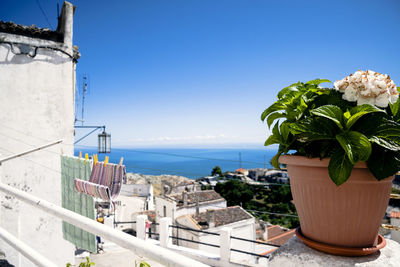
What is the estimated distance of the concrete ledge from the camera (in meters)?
0.76

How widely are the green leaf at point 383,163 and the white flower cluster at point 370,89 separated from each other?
0.15 meters

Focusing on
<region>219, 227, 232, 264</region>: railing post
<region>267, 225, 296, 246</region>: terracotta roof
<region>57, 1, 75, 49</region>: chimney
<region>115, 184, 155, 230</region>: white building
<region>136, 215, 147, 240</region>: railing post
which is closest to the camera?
<region>219, 227, 232, 264</region>: railing post

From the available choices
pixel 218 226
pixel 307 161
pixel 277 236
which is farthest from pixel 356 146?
pixel 277 236

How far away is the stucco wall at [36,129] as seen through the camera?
439 centimetres

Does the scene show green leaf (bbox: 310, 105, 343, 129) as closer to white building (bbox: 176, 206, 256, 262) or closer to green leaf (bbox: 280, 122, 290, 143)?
green leaf (bbox: 280, 122, 290, 143)

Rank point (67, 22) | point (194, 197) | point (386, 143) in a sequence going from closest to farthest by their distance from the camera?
1. point (386, 143)
2. point (67, 22)
3. point (194, 197)

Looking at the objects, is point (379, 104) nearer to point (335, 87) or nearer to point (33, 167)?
point (335, 87)

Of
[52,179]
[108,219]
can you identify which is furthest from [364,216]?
[108,219]

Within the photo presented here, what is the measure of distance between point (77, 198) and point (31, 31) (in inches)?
129

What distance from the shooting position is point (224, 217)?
44.7 feet

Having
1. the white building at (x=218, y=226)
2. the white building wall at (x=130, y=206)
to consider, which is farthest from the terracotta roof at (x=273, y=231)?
the white building wall at (x=130, y=206)

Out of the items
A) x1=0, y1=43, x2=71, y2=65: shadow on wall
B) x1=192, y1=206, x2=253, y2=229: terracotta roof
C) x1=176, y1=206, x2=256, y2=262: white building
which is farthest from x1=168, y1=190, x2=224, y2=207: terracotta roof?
x1=0, y1=43, x2=71, y2=65: shadow on wall

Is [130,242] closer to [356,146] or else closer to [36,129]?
[356,146]

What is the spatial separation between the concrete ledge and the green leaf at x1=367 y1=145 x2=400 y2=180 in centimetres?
27
